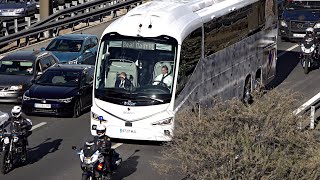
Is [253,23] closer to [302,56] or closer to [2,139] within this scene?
[302,56]

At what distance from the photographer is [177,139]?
40.6 ft

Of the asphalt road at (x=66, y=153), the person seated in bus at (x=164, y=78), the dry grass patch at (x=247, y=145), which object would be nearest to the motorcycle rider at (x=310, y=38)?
the asphalt road at (x=66, y=153)

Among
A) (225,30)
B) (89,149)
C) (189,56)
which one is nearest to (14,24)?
(225,30)

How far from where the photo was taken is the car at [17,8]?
41.0 metres

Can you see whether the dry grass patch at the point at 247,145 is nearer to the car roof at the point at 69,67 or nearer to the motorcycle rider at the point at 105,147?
the motorcycle rider at the point at 105,147

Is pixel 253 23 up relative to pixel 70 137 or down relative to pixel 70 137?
up

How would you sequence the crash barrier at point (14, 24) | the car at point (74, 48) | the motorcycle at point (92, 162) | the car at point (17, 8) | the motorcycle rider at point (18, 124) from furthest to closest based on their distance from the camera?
the car at point (17, 8)
the crash barrier at point (14, 24)
the car at point (74, 48)
the motorcycle rider at point (18, 124)
the motorcycle at point (92, 162)

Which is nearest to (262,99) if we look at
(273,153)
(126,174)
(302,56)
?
(273,153)

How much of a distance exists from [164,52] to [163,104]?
1.19 metres

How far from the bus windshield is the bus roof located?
0.60ft

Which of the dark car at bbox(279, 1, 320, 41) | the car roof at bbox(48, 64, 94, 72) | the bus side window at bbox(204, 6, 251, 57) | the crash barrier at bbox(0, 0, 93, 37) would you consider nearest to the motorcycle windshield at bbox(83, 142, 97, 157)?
the bus side window at bbox(204, 6, 251, 57)

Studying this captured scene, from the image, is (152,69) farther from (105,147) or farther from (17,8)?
(17,8)

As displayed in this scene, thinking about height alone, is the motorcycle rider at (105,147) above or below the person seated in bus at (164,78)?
below

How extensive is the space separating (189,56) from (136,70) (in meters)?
1.44
